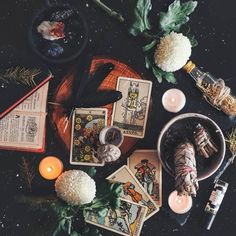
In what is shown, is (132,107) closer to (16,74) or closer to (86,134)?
(86,134)

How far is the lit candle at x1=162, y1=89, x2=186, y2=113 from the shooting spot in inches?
53.3

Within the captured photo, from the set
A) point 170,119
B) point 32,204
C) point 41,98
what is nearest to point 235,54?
point 170,119

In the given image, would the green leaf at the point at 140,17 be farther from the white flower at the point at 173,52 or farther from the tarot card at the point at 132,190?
the tarot card at the point at 132,190

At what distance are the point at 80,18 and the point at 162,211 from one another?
1.60 feet

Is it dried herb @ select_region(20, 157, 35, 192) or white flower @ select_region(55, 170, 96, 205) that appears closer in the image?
white flower @ select_region(55, 170, 96, 205)

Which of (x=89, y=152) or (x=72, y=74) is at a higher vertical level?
(x=72, y=74)

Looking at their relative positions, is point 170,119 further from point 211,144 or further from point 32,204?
point 32,204

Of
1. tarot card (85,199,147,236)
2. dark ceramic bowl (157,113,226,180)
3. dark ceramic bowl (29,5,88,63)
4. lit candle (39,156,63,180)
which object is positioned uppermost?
dark ceramic bowl (29,5,88,63)

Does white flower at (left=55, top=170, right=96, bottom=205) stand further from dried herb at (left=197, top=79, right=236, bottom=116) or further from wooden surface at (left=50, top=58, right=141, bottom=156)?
dried herb at (left=197, top=79, right=236, bottom=116)

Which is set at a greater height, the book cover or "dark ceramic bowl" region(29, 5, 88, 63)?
"dark ceramic bowl" region(29, 5, 88, 63)

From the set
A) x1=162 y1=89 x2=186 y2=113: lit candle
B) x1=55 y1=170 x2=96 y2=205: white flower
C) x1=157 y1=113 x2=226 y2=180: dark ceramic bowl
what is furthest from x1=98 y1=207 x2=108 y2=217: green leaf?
x1=162 y1=89 x2=186 y2=113: lit candle

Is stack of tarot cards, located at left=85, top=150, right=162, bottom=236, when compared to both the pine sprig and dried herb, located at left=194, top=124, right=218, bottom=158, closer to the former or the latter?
dried herb, located at left=194, top=124, right=218, bottom=158

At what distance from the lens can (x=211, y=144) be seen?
4.31 ft

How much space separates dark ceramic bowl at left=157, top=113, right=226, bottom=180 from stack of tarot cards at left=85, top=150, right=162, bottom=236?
0.04 metres
